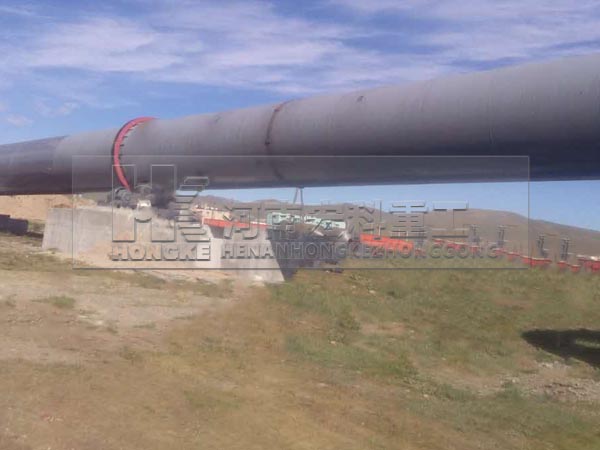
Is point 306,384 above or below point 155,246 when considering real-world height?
below

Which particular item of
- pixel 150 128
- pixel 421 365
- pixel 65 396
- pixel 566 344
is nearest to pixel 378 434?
pixel 65 396

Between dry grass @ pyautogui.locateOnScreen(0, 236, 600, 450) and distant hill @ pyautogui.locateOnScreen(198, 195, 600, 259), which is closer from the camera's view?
dry grass @ pyautogui.locateOnScreen(0, 236, 600, 450)

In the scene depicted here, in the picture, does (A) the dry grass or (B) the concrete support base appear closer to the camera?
(A) the dry grass

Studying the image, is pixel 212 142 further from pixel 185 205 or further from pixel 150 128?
pixel 185 205

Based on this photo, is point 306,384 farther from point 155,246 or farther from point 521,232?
point 521,232

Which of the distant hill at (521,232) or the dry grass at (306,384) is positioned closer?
the dry grass at (306,384)

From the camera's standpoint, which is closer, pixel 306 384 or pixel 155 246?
pixel 306 384

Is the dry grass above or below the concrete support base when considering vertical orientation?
below

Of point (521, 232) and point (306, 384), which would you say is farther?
point (521, 232)

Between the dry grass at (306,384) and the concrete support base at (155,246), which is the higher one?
the concrete support base at (155,246)

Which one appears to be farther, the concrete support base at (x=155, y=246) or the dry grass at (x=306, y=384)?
the concrete support base at (x=155, y=246)

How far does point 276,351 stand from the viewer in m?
9.32

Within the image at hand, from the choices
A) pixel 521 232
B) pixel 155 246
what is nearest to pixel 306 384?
pixel 155 246

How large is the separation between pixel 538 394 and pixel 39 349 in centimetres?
661
